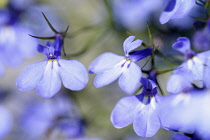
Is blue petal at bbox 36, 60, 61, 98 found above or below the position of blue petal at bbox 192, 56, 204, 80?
below

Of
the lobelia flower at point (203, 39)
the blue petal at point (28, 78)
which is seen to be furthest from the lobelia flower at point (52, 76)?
the lobelia flower at point (203, 39)

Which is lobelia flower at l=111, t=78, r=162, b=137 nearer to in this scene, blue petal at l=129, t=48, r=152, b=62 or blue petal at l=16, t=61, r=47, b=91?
blue petal at l=129, t=48, r=152, b=62

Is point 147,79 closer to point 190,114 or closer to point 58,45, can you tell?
point 190,114

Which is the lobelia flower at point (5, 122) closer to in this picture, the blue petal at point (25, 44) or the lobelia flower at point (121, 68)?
the blue petal at point (25, 44)

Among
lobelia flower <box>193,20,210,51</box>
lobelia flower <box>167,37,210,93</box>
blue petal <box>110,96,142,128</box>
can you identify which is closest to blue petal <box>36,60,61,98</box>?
blue petal <box>110,96,142,128</box>

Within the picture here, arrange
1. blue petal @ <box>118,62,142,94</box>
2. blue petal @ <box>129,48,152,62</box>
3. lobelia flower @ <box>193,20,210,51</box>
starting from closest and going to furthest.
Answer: blue petal @ <box>118,62,142,94</box> < blue petal @ <box>129,48,152,62</box> < lobelia flower @ <box>193,20,210,51</box>

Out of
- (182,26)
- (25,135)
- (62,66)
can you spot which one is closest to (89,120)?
(25,135)

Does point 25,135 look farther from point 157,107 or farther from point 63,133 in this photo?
point 157,107
